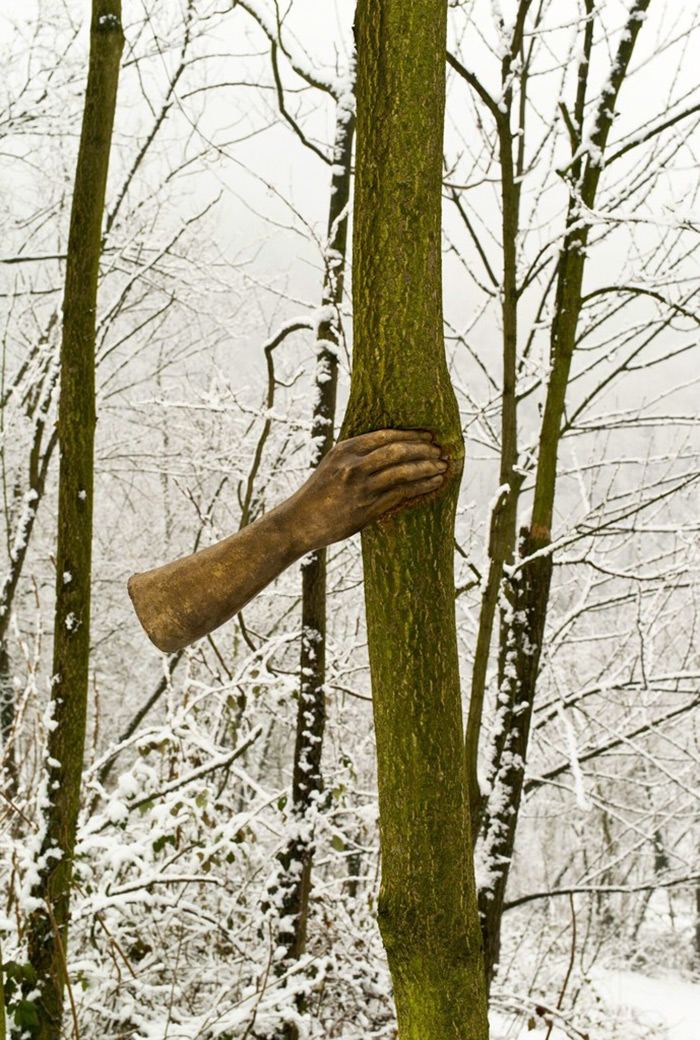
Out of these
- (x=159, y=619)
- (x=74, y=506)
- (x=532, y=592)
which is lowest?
(x=159, y=619)

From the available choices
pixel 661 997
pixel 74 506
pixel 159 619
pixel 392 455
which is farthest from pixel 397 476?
pixel 661 997

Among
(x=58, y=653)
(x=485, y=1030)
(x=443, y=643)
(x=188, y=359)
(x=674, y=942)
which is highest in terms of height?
(x=188, y=359)

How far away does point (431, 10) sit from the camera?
2.87 ft

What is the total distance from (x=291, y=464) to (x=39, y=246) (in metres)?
3.47

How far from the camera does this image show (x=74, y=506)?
2.31 meters

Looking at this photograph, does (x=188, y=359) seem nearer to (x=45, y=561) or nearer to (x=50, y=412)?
(x=45, y=561)

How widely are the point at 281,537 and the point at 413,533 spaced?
144 millimetres

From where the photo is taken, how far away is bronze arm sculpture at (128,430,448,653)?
778 mm

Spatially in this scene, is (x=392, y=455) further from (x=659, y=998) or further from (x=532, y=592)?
(x=659, y=998)

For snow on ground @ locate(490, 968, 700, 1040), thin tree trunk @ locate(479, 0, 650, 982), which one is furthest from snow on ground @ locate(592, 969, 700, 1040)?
thin tree trunk @ locate(479, 0, 650, 982)

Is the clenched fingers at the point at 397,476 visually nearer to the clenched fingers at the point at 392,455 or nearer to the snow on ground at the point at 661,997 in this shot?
the clenched fingers at the point at 392,455

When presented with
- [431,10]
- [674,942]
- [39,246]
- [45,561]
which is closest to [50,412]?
[39,246]

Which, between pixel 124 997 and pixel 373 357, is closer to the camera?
pixel 373 357

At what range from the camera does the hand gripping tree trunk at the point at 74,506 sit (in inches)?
91.1
